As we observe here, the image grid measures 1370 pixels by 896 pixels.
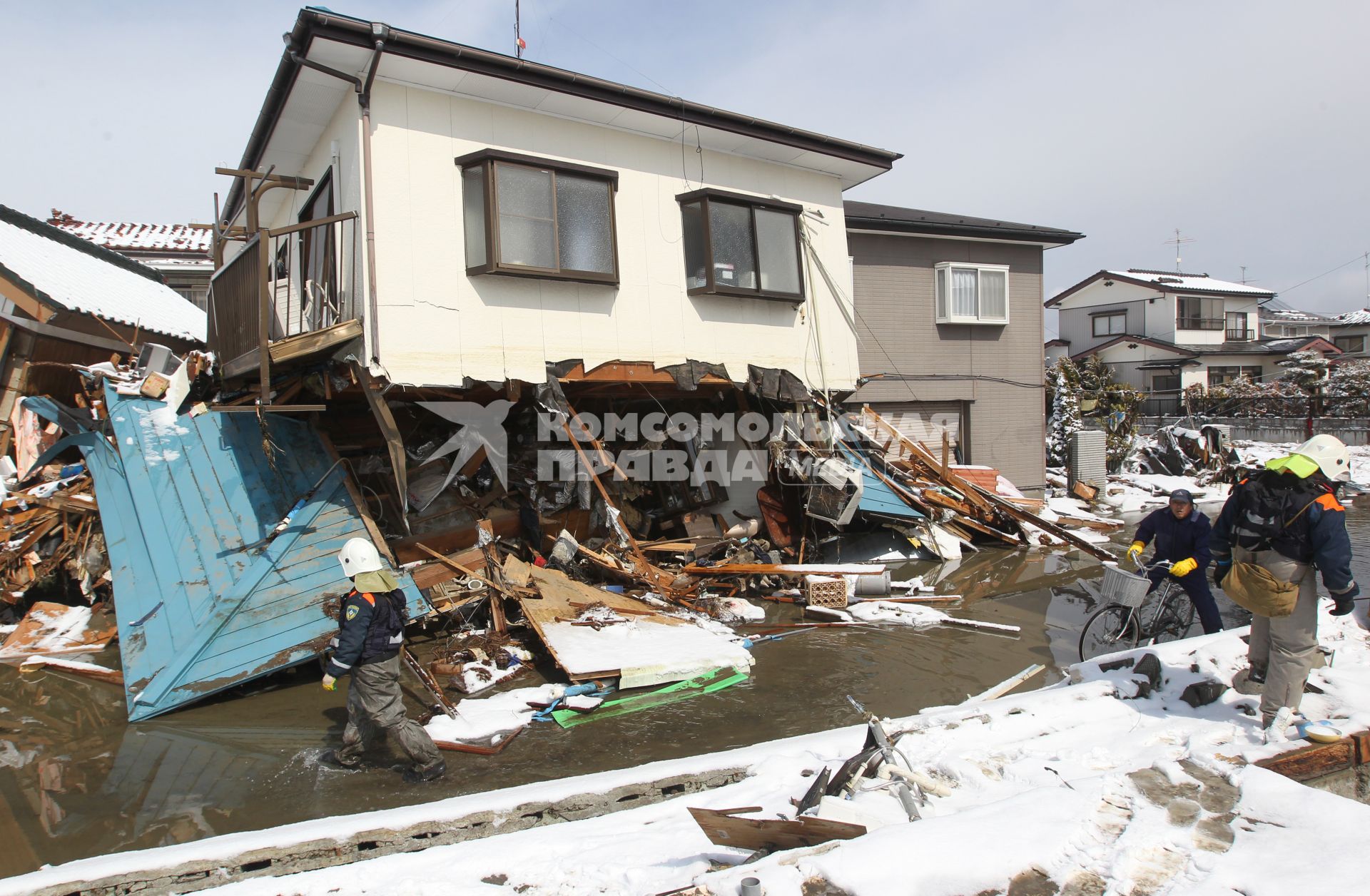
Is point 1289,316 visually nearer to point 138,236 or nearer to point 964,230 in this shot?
point 964,230

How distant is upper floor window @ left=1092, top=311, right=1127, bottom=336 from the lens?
34062 mm

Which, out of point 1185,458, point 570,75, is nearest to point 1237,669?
point 570,75

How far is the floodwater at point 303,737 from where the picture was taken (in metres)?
4.54

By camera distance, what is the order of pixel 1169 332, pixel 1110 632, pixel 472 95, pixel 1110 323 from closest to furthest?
pixel 1110 632, pixel 472 95, pixel 1169 332, pixel 1110 323

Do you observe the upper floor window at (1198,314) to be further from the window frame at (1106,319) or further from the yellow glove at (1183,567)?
the yellow glove at (1183,567)

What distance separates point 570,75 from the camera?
26.6ft

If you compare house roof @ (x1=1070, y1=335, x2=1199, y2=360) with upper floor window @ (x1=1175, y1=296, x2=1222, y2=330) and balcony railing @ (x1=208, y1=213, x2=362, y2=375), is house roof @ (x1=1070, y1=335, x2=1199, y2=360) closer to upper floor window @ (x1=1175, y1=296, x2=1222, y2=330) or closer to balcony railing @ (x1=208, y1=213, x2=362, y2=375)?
upper floor window @ (x1=1175, y1=296, x2=1222, y2=330)

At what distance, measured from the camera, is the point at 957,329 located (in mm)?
14859

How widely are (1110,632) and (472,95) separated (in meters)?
8.10

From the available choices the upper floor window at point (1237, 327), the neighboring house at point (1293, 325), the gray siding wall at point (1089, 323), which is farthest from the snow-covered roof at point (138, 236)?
the neighboring house at point (1293, 325)

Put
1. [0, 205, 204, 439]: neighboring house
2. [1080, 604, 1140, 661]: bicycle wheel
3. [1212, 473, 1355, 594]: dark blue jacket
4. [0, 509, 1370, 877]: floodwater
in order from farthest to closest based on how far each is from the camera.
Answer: [0, 205, 204, 439]: neighboring house < [1080, 604, 1140, 661]: bicycle wheel < [0, 509, 1370, 877]: floodwater < [1212, 473, 1355, 594]: dark blue jacket

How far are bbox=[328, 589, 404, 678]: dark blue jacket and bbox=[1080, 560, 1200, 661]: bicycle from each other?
5.54 m

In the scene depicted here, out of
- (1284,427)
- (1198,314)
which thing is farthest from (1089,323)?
(1284,427)

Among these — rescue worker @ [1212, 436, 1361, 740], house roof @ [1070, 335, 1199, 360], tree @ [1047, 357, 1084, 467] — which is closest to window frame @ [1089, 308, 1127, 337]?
house roof @ [1070, 335, 1199, 360]
